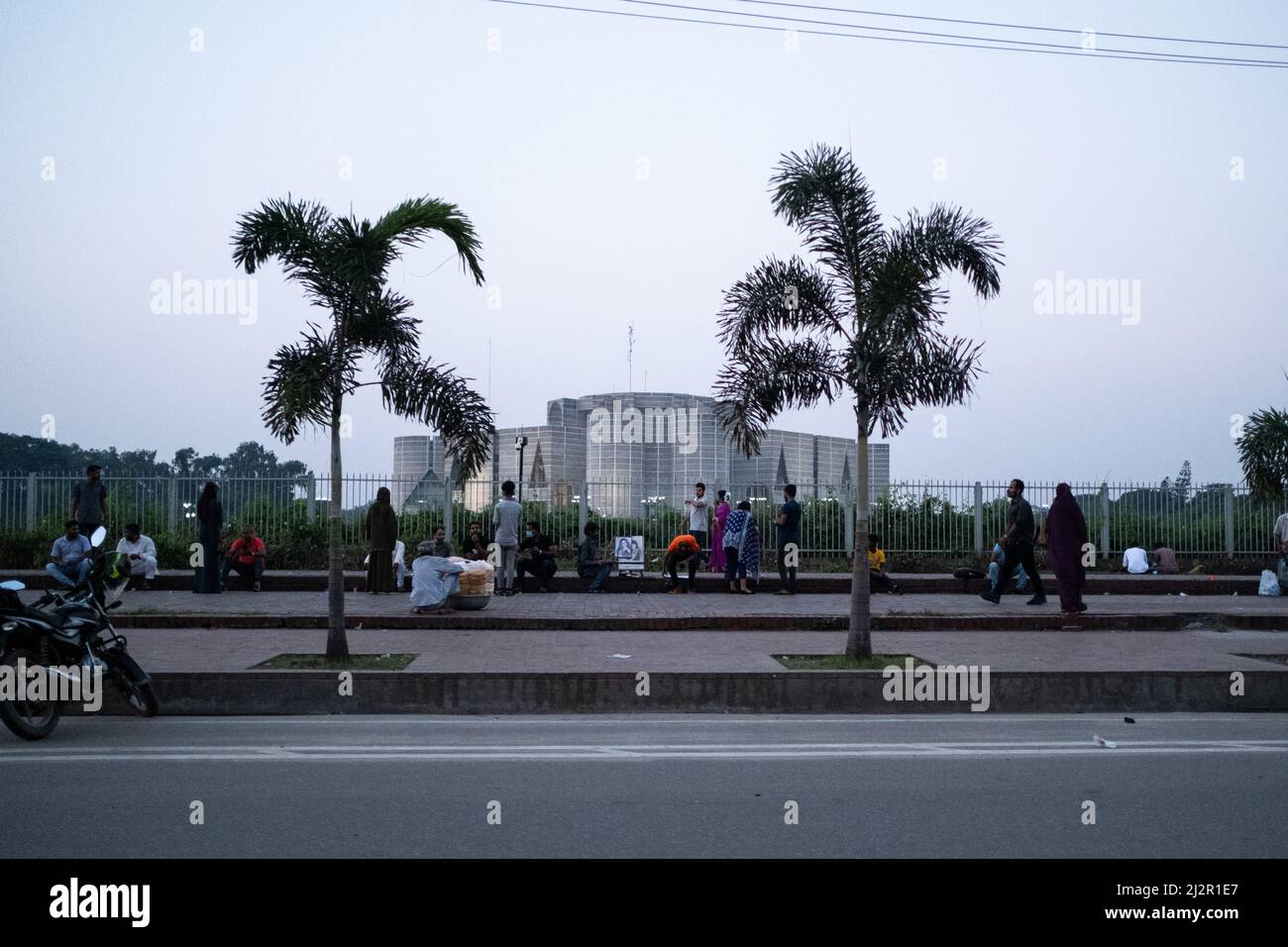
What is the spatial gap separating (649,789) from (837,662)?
5.32 metres

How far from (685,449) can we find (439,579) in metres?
43.4

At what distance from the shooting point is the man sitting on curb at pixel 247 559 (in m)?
20.4

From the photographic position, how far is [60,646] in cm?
845

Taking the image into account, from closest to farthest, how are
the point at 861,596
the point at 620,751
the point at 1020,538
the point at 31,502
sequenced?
1. the point at 620,751
2. the point at 861,596
3. the point at 1020,538
4. the point at 31,502

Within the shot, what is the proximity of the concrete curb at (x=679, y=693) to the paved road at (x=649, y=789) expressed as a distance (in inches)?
27.1

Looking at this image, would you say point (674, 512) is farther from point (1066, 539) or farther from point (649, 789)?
point (649, 789)

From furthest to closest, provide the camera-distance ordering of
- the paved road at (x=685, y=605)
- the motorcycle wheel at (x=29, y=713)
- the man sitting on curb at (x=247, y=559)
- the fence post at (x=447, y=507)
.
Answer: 1. the fence post at (x=447, y=507)
2. the man sitting on curb at (x=247, y=559)
3. the paved road at (x=685, y=605)
4. the motorcycle wheel at (x=29, y=713)

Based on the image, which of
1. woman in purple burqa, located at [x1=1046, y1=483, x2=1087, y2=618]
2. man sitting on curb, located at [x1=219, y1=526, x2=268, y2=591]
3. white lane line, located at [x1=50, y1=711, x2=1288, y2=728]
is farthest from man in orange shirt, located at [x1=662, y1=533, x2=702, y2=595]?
white lane line, located at [x1=50, y1=711, x2=1288, y2=728]

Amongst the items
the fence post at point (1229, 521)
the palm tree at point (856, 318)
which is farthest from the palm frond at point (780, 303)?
the fence post at point (1229, 521)

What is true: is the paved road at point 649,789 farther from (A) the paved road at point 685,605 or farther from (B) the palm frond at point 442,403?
(A) the paved road at point 685,605

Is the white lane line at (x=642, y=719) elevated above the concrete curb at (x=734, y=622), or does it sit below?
below

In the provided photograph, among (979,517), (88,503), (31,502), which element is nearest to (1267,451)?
(979,517)

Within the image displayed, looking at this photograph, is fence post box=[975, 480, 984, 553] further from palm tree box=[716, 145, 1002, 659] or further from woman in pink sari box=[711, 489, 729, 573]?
palm tree box=[716, 145, 1002, 659]
